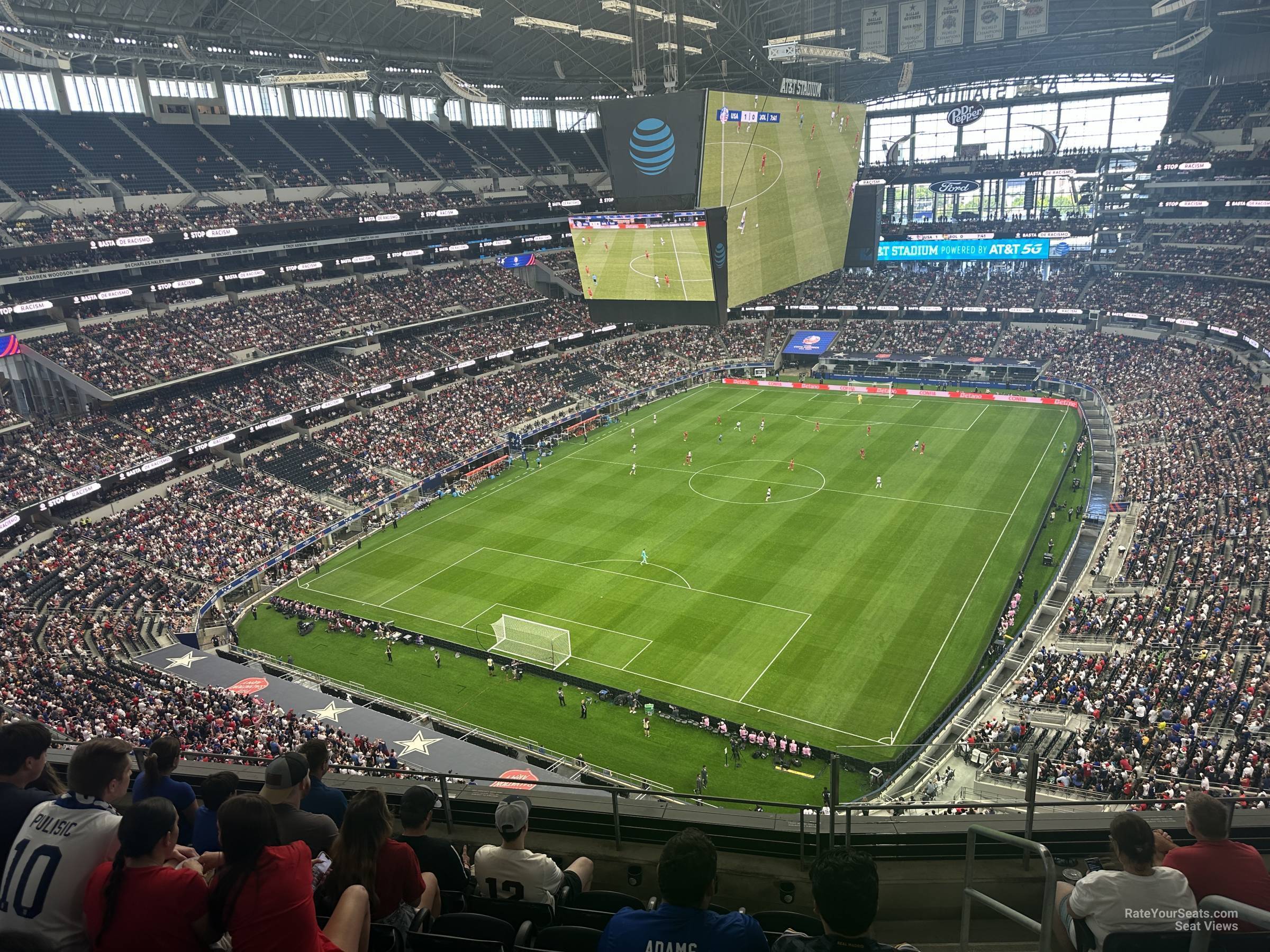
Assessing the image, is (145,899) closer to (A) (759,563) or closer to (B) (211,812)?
(B) (211,812)

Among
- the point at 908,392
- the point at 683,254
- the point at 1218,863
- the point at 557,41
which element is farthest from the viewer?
the point at 557,41

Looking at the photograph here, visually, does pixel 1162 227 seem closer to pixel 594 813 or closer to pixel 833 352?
pixel 833 352

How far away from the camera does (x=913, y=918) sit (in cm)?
710

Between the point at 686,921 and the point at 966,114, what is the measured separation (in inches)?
3516

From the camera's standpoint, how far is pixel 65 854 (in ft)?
14.9

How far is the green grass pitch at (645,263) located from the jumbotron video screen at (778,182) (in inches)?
68.1

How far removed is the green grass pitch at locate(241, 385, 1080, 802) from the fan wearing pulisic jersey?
22.4m

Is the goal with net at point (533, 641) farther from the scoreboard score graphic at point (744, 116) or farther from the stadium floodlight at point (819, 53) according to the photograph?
the stadium floodlight at point (819, 53)

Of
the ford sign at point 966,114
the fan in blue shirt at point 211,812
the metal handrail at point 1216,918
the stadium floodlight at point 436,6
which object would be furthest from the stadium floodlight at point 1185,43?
the fan in blue shirt at point 211,812

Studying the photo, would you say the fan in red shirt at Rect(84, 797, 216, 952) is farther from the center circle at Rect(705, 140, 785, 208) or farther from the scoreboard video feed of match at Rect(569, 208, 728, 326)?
the scoreboard video feed of match at Rect(569, 208, 728, 326)

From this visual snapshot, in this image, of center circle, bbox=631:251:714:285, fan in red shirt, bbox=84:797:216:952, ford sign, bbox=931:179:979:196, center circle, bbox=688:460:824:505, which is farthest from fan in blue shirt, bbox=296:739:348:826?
ford sign, bbox=931:179:979:196

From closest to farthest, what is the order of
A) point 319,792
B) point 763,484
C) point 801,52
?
point 319,792 → point 763,484 → point 801,52

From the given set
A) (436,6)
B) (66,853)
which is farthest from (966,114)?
(66,853)

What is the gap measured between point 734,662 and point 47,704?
21.2m
